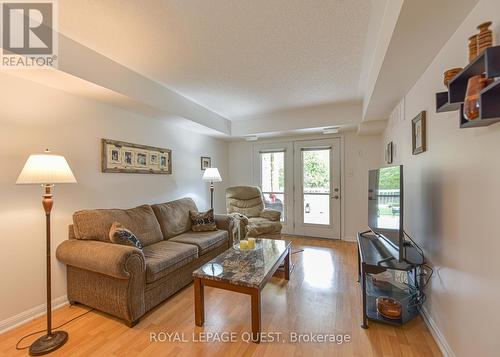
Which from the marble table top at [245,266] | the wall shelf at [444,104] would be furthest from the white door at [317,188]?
the wall shelf at [444,104]

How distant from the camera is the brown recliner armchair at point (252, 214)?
142 inches

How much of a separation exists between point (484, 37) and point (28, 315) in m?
3.59

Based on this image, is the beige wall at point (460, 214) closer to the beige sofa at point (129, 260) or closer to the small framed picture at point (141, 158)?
the beige sofa at point (129, 260)

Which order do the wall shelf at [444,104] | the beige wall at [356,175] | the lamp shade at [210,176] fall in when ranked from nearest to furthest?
the wall shelf at [444,104] < the lamp shade at [210,176] < the beige wall at [356,175]

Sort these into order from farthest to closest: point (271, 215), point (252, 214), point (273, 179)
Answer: point (273, 179)
point (252, 214)
point (271, 215)

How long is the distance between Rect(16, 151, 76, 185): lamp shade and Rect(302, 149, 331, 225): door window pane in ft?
12.5

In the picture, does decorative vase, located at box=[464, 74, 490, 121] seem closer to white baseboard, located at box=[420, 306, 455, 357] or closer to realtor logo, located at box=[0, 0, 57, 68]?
white baseboard, located at box=[420, 306, 455, 357]

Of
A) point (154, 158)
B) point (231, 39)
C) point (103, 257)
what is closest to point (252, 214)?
point (154, 158)

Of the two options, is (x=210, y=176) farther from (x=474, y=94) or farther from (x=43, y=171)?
(x=474, y=94)

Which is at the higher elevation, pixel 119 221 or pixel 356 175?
pixel 356 175

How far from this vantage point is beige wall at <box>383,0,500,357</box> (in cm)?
111

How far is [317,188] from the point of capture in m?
4.54

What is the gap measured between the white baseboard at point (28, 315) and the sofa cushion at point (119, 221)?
63 centimetres

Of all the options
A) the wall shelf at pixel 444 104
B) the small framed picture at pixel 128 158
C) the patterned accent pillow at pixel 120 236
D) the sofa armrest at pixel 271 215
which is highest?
the wall shelf at pixel 444 104
